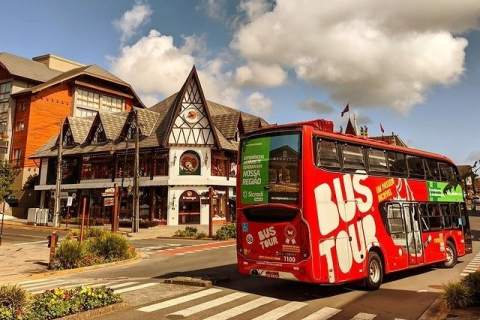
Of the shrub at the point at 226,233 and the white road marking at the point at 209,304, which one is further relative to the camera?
the shrub at the point at 226,233

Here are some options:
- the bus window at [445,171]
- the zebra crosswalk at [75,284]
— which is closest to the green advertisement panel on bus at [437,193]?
the bus window at [445,171]

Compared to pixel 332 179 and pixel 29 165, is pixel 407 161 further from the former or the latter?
pixel 29 165

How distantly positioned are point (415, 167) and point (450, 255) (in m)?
4.20

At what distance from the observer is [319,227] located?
9023 millimetres

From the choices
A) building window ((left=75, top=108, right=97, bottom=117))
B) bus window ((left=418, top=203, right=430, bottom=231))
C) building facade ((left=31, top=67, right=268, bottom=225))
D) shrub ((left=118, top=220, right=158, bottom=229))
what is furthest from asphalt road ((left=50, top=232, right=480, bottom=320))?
building window ((left=75, top=108, right=97, bottom=117))

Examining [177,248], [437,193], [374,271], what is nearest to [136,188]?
[177,248]

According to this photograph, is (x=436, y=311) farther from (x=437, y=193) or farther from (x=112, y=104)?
(x=112, y=104)

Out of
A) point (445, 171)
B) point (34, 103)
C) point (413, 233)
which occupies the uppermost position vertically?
point (34, 103)

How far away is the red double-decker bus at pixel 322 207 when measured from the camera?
356 inches

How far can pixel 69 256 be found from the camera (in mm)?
14703

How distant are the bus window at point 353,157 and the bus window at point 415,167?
9.58 feet

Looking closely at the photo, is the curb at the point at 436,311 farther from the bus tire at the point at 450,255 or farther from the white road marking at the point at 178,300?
the bus tire at the point at 450,255

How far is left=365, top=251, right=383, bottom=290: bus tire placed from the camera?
33.3 feet

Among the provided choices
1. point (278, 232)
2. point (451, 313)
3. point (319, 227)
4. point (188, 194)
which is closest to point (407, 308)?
point (451, 313)
